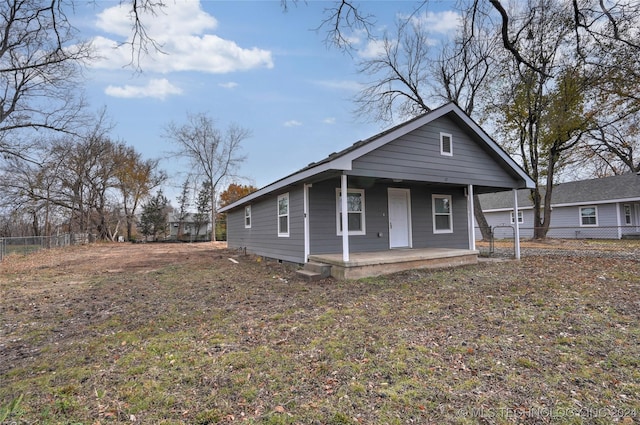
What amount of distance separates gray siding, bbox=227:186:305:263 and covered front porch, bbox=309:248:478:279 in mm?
1041

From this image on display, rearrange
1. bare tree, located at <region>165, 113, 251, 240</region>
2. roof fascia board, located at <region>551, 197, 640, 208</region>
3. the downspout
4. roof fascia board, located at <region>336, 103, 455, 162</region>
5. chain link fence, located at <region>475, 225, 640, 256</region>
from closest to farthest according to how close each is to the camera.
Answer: roof fascia board, located at <region>336, 103, 455, 162</region>, the downspout, chain link fence, located at <region>475, 225, 640, 256</region>, roof fascia board, located at <region>551, 197, 640, 208</region>, bare tree, located at <region>165, 113, 251, 240</region>

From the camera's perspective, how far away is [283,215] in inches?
396

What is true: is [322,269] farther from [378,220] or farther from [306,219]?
[378,220]

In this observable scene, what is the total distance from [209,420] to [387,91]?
1811 centimetres

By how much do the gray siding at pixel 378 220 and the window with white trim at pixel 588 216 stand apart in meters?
14.6

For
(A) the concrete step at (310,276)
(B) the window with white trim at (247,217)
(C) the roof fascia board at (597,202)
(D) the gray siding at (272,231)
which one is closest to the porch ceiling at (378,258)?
(A) the concrete step at (310,276)

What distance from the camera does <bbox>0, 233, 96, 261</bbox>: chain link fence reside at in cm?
1423

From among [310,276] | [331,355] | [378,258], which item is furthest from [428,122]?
[331,355]

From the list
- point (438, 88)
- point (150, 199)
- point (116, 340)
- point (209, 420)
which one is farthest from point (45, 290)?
point (150, 199)

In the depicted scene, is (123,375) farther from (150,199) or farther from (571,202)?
(150,199)

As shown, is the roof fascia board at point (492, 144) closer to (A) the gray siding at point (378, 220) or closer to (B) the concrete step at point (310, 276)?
(A) the gray siding at point (378, 220)

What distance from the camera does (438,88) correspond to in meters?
17.8

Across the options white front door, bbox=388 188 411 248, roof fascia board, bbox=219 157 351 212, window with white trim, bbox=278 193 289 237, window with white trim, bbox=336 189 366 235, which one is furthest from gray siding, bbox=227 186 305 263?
white front door, bbox=388 188 411 248

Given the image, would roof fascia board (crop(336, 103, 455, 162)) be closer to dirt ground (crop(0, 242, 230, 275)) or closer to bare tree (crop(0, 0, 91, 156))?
dirt ground (crop(0, 242, 230, 275))
